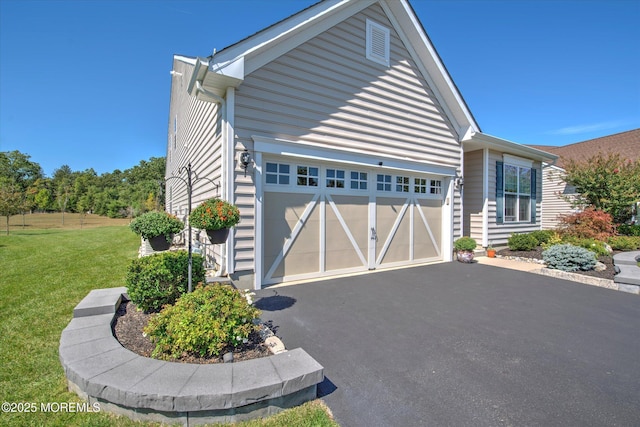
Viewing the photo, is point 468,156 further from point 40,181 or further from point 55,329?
point 40,181

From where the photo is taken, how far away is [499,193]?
9.52m

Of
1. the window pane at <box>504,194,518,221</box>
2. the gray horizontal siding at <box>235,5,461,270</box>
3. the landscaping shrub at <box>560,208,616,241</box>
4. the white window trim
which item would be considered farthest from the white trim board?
the landscaping shrub at <box>560,208,616,241</box>

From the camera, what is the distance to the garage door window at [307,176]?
5.85 metres

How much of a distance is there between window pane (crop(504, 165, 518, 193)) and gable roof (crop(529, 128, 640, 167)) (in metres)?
8.50

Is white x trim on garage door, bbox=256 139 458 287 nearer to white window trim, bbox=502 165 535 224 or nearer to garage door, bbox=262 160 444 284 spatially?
garage door, bbox=262 160 444 284

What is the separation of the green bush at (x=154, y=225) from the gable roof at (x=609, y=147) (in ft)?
64.3

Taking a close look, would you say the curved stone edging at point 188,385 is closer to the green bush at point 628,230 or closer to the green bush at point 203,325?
the green bush at point 203,325

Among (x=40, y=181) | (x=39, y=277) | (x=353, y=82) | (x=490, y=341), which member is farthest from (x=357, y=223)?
(x=40, y=181)

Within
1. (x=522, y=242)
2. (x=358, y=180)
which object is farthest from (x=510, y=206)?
(x=358, y=180)

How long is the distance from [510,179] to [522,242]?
2305 mm

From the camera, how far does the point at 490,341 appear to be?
10.9 feet

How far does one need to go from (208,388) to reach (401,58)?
8.09 metres

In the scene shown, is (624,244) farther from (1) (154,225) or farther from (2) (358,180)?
(1) (154,225)

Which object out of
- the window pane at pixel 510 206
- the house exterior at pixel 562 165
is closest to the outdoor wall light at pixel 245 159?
the window pane at pixel 510 206
